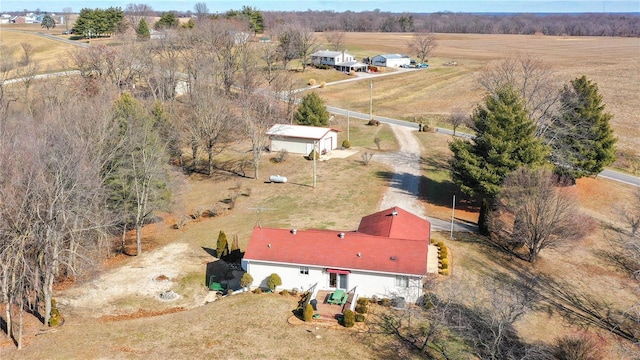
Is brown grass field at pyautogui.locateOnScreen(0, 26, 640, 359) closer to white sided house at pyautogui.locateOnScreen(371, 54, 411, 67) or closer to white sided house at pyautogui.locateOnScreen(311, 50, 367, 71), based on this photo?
white sided house at pyautogui.locateOnScreen(311, 50, 367, 71)

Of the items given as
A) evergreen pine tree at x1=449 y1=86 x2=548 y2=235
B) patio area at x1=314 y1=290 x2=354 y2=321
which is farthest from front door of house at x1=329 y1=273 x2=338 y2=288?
evergreen pine tree at x1=449 y1=86 x2=548 y2=235

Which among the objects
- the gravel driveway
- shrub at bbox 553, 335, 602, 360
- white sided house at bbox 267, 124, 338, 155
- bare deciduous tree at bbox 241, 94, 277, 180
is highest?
bare deciduous tree at bbox 241, 94, 277, 180

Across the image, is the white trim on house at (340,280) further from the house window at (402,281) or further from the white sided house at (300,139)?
the white sided house at (300,139)

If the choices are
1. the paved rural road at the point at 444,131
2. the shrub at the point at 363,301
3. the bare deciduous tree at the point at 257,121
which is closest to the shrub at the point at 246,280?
the shrub at the point at 363,301

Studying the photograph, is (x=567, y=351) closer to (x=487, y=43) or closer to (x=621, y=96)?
(x=621, y=96)

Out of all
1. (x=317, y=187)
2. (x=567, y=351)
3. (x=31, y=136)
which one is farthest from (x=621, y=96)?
(x=31, y=136)

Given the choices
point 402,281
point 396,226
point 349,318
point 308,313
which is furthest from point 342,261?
point 396,226
